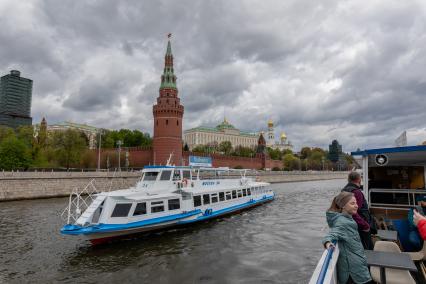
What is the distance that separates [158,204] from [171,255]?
432 cm

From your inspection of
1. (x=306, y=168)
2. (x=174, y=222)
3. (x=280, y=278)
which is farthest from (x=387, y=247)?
(x=306, y=168)

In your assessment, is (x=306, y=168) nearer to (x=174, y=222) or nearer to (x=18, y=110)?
(x=174, y=222)

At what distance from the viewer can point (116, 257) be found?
13.4 meters

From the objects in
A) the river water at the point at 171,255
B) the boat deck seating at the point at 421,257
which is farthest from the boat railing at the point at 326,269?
the river water at the point at 171,255

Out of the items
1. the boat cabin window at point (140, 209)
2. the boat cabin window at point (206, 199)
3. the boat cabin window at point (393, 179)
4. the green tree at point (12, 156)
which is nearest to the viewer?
the boat cabin window at point (393, 179)

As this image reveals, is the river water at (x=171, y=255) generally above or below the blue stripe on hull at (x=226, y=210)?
below

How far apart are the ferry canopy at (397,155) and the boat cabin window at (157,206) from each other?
11054 mm

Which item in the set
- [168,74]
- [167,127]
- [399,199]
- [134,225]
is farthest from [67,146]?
[399,199]

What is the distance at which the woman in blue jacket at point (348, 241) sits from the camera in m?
4.53

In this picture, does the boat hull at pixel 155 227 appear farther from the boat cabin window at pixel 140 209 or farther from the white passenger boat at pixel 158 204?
the boat cabin window at pixel 140 209

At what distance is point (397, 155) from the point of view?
10.3 metres

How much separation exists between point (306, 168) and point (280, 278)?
133 m

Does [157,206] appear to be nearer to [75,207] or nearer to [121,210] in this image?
[121,210]

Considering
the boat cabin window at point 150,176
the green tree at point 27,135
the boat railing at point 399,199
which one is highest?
the green tree at point 27,135
